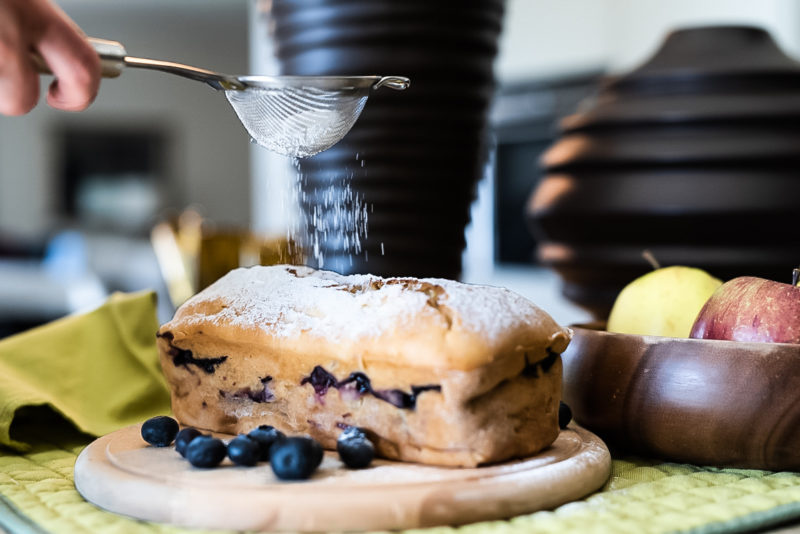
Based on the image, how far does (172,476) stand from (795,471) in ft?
1.57

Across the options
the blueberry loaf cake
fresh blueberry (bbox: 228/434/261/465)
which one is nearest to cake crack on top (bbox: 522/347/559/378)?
the blueberry loaf cake

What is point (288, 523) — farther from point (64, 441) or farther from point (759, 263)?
point (759, 263)

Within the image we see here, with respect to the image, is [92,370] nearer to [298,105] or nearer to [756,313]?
[298,105]

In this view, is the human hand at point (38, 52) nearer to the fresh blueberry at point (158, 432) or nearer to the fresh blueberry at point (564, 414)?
the fresh blueberry at point (158, 432)

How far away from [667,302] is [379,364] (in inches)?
12.8

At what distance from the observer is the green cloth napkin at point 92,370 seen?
852 mm

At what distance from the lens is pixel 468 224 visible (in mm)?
968

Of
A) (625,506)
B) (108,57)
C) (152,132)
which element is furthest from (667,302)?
(152,132)

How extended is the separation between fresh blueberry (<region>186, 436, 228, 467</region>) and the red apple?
0.42 metres

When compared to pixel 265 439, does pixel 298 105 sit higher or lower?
higher

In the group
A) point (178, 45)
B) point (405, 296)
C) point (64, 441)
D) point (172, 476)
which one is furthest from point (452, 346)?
point (178, 45)

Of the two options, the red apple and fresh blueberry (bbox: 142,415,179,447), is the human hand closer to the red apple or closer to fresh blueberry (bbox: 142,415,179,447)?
fresh blueberry (bbox: 142,415,179,447)

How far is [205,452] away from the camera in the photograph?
613 millimetres

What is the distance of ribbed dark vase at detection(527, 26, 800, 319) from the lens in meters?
0.93
